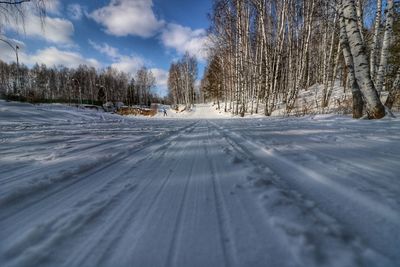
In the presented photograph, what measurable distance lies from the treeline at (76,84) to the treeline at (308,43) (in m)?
45.3

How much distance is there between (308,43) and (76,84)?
207ft

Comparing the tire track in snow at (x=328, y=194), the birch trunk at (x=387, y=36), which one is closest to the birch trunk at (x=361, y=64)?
the birch trunk at (x=387, y=36)

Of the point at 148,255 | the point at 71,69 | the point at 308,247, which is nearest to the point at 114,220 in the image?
the point at 148,255

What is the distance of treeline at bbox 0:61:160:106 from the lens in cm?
6075

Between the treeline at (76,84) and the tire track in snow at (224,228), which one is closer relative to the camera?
the tire track in snow at (224,228)

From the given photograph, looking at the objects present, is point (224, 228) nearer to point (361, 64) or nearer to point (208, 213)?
point (208, 213)

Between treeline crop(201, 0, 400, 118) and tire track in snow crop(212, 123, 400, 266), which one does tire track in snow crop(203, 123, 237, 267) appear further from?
treeline crop(201, 0, 400, 118)

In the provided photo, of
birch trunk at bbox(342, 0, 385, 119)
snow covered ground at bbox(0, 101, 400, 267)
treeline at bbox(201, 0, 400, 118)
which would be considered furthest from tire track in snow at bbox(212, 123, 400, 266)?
treeline at bbox(201, 0, 400, 118)

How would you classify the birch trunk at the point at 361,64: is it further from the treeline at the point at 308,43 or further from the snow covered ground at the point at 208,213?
the snow covered ground at the point at 208,213

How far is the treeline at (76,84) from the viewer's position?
60750mm

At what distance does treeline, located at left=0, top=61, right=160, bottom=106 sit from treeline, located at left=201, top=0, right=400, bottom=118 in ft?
149

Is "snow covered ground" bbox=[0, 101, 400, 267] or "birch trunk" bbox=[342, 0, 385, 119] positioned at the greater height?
"birch trunk" bbox=[342, 0, 385, 119]

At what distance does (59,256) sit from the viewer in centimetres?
81

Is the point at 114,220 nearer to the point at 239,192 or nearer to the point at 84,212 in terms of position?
the point at 84,212
